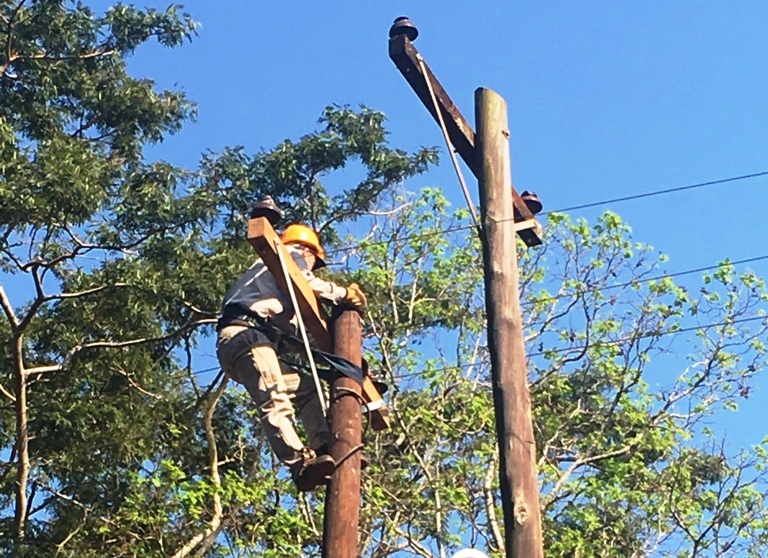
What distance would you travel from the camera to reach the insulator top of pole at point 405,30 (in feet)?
19.2

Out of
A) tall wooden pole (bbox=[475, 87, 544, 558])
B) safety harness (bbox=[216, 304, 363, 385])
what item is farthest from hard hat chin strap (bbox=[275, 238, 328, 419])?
tall wooden pole (bbox=[475, 87, 544, 558])

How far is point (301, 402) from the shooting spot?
5.41 meters

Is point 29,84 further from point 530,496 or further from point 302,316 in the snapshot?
point 530,496

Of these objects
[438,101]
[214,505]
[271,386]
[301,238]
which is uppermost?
[214,505]

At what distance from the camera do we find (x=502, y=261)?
17.9 feet

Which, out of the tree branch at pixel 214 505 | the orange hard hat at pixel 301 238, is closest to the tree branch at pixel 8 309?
the tree branch at pixel 214 505

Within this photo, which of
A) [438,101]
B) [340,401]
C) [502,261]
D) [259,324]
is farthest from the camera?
[438,101]

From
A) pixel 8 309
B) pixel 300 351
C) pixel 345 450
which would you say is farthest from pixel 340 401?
pixel 8 309

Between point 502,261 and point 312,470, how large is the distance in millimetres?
1382

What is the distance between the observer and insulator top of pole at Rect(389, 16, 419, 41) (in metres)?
Answer: 5.85

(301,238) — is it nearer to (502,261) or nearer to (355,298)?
(355,298)

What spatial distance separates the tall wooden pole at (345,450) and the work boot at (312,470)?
41mm

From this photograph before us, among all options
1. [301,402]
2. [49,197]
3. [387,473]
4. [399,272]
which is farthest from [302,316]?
[399,272]

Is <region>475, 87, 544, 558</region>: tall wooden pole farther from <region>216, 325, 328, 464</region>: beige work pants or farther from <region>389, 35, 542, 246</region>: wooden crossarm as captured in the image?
<region>216, 325, 328, 464</region>: beige work pants
